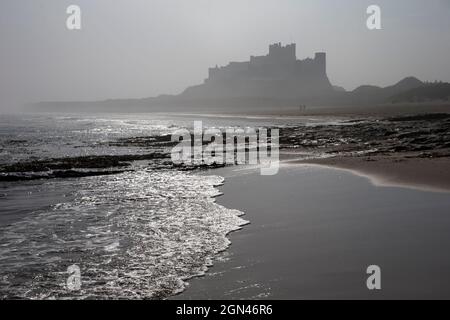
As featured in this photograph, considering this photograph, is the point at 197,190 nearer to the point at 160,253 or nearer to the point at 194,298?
the point at 160,253

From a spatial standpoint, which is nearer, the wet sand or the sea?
the wet sand

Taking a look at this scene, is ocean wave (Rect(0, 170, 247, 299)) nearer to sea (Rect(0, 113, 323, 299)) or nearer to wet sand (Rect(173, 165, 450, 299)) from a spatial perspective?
sea (Rect(0, 113, 323, 299))

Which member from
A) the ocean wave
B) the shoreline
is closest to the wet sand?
the ocean wave

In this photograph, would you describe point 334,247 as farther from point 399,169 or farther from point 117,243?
point 399,169

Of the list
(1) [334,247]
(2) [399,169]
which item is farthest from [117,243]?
(2) [399,169]

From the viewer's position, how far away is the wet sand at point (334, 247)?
18.5 feet

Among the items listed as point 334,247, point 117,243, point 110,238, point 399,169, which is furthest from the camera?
point 399,169

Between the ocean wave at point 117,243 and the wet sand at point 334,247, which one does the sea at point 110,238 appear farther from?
the wet sand at point 334,247

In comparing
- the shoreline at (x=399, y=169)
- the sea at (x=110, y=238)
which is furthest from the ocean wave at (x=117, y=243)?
the shoreline at (x=399, y=169)

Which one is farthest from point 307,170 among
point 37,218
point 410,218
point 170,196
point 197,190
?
point 37,218

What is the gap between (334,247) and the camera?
7191mm

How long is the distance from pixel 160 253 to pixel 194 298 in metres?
2.03

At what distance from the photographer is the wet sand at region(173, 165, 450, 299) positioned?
5629mm
